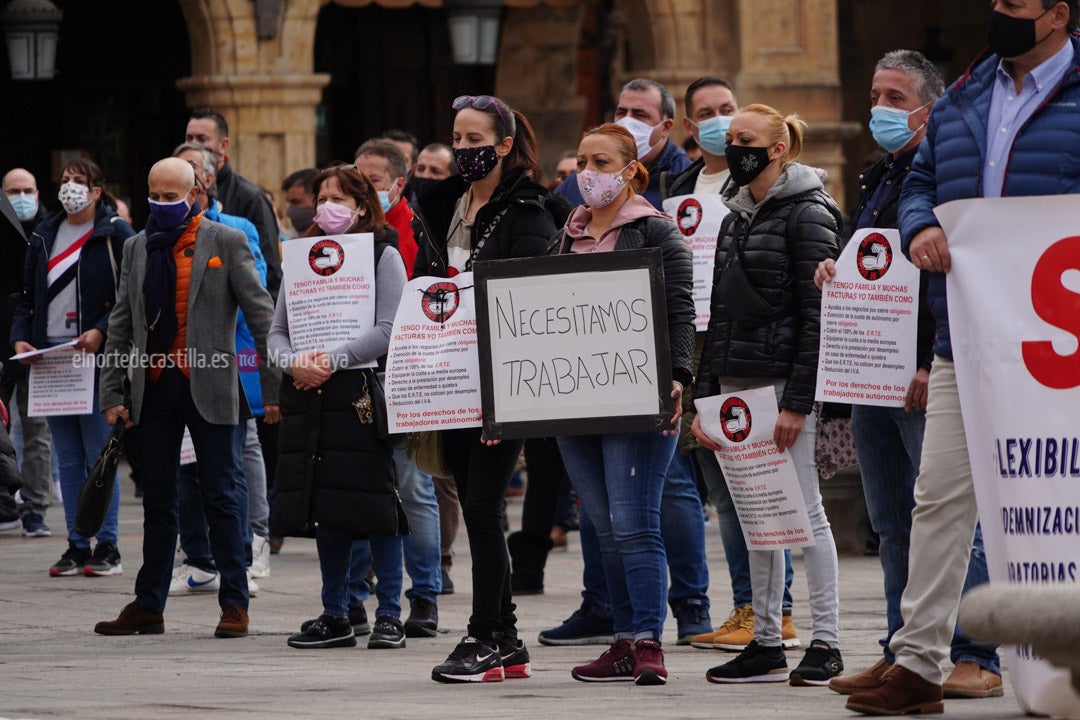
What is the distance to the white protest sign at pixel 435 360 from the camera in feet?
24.7

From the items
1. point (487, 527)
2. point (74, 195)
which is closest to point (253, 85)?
point (74, 195)

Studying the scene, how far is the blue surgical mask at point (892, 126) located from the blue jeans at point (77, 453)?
552 cm

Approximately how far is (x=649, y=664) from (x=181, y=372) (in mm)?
2710

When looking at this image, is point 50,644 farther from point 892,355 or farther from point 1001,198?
point 1001,198

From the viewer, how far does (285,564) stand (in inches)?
478

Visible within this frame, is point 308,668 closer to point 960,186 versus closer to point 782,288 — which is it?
point 782,288

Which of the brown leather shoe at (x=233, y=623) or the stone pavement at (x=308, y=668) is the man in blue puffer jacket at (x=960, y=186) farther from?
the brown leather shoe at (x=233, y=623)

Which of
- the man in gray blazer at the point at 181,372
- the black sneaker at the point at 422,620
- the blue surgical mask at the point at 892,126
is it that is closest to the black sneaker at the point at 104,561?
the man in gray blazer at the point at 181,372

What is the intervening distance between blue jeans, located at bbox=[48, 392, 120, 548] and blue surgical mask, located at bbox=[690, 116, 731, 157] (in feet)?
12.9

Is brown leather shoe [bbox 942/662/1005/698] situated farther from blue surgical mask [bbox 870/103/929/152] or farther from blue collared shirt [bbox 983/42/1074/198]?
blue surgical mask [bbox 870/103/929/152]

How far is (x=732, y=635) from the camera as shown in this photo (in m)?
8.59

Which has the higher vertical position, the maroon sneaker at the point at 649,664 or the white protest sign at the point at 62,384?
the white protest sign at the point at 62,384

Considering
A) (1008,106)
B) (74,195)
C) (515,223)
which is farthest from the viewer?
(74,195)

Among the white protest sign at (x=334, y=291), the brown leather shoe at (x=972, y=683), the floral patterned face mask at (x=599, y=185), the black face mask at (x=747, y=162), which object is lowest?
the brown leather shoe at (x=972, y=683)
